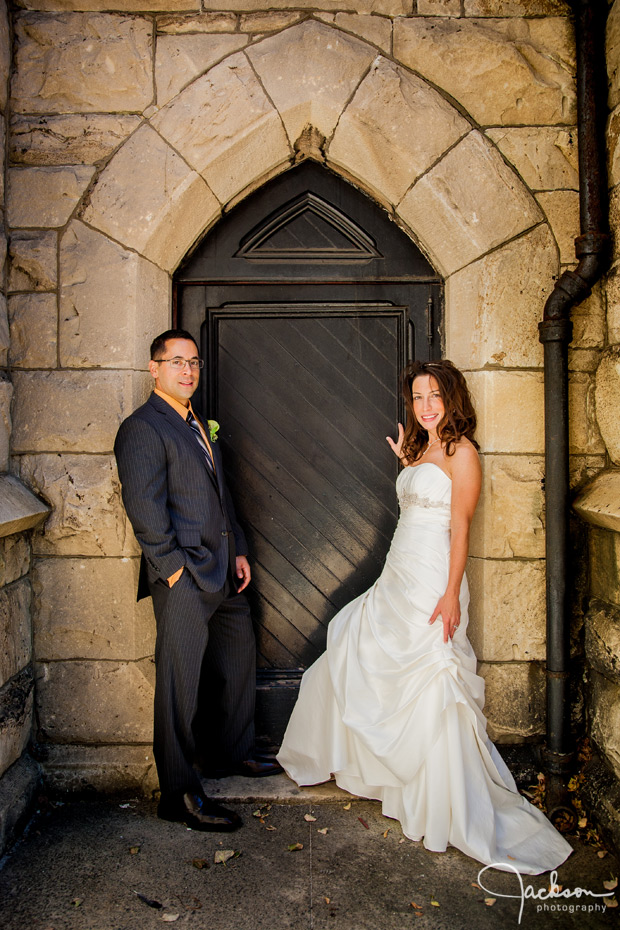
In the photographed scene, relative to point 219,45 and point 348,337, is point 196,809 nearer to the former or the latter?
point 348,337

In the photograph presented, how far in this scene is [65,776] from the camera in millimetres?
2824

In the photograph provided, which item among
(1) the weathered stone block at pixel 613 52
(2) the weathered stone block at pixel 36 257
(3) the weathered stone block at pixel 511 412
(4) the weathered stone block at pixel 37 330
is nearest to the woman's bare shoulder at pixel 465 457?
(3) the weathered stone block at pixel 511 412

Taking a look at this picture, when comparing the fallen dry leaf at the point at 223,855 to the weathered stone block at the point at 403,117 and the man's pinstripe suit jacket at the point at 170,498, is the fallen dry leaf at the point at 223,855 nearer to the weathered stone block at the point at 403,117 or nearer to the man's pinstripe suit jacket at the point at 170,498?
the man's pinstripe suit jacket at the point at 170,498

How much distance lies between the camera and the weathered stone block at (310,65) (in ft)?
9.27

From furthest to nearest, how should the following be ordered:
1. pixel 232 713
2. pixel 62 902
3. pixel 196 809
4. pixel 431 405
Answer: pixel 232 713
pixel 431 405
pixel 196 809
pixel 62 902

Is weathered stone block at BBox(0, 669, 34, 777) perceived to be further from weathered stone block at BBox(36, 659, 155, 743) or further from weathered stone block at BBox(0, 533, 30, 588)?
weathered stone block at BBox(0, 533, 30, 588)

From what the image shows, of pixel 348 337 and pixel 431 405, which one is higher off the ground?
pixel 348 337

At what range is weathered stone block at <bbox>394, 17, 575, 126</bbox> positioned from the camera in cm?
283

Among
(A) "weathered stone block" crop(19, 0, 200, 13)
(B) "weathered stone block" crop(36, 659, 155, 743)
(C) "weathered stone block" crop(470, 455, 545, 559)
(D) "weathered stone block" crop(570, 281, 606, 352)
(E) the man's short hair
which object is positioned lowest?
(B) "weathered stone block" crop(36, 659, 155, 743)

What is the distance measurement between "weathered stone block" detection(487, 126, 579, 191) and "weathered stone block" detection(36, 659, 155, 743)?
9.48 feet

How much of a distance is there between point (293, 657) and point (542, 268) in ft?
7.39

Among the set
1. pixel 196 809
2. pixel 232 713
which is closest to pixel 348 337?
pixel 232 713

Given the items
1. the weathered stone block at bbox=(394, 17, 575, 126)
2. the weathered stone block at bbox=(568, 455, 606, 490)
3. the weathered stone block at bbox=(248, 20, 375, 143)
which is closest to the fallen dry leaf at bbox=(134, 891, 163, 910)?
the weathered stone block at bbox=(568, 455, 606, 490)

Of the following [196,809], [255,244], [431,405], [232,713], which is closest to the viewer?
[196,809]
